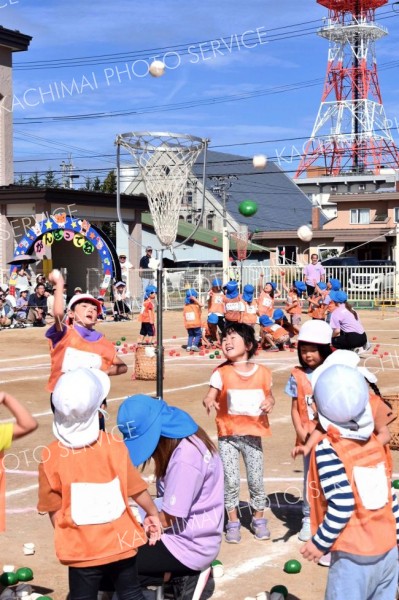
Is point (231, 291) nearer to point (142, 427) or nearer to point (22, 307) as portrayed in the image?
point (22, 307)

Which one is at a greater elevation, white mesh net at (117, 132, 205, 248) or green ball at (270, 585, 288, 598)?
white mesh net at (117, 132, 205, 248)

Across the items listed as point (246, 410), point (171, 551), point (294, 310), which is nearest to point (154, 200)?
point (294, 310)

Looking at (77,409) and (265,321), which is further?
(265,321)

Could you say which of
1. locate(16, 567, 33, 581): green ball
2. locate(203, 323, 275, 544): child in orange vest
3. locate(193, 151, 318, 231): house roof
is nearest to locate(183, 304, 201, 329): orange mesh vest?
locate(203, 323, 275, 544): child in orange vest

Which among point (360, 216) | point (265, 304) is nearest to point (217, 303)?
point (265, 304)

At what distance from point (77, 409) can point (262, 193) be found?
209 feet

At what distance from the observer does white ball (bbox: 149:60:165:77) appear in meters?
16.2

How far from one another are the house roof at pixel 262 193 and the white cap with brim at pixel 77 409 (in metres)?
55.3

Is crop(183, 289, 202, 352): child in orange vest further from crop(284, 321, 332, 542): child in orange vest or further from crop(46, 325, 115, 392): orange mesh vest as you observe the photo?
crop(284, 321, 332, 542): child in orange vest

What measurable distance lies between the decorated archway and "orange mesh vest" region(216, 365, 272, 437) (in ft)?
71.6

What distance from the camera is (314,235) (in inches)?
1948

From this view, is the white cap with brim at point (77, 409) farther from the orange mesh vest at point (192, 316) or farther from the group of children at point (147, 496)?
the orange mesh vest at point (192, 316)

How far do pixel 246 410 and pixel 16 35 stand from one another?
33.3 m

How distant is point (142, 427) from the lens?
4.72m
